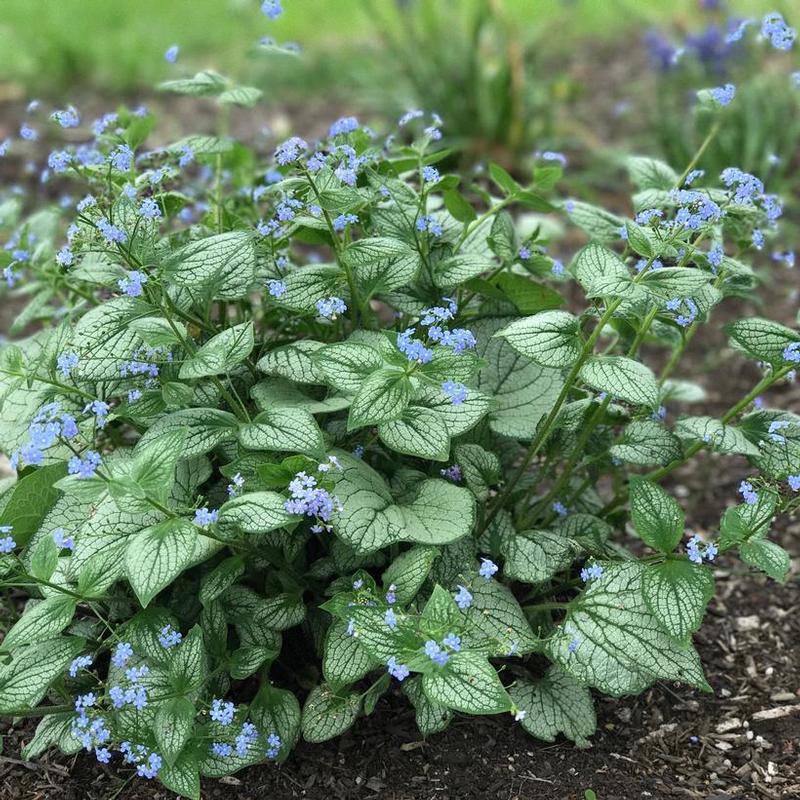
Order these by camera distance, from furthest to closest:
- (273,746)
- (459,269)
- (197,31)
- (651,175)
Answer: (197,31) → (651,175) → (459,269) → (273,746)

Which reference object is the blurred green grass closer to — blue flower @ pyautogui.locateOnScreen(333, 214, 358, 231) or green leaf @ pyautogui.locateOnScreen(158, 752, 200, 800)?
blue flower @ pyautogui.locateOnScreen(333, 214, 358, 231)

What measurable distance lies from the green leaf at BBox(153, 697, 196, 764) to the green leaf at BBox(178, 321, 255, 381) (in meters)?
0.67

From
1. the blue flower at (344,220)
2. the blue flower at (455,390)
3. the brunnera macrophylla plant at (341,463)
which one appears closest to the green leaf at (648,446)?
the brunnera macrophylla plant at (341,463)

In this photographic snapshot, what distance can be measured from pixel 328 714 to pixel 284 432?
678mm

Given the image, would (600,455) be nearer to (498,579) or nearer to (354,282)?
(498,579)

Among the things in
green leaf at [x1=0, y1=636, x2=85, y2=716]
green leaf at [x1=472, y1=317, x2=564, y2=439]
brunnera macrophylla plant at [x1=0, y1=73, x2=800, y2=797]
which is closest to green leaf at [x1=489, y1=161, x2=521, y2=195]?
brunnera macrophylla plant at [x1=0, y1=73, x2=800, y2=797]

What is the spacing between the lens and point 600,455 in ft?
7.95

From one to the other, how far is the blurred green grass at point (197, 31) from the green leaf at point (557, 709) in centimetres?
470

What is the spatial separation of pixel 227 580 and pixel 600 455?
923 millimetres

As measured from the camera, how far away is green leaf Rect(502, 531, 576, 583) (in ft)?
7.28

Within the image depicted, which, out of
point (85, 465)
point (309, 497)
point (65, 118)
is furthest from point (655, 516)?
point (65, 118)

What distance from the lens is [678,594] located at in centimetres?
204

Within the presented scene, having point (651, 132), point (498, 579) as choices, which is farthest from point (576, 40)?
point (498, 579)

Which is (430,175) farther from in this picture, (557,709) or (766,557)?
(557,709)
